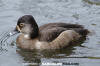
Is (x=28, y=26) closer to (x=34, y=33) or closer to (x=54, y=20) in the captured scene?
(x=34, y=33)

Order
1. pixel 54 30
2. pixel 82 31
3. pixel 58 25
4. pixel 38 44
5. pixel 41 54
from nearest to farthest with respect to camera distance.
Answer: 1. pixel 41 54
2. pixel 38 44
3. pixel 54 30
4. pixel 58 25
5. pixel 82 31

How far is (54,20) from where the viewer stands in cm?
1160

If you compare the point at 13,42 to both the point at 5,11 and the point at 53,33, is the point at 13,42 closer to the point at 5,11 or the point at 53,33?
the point at 53,33

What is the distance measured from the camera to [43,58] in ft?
30.3

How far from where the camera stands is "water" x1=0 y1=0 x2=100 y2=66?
9.14 metres

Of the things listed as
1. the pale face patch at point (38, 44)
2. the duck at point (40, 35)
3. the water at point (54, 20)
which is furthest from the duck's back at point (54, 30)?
the water at point (54, 20)

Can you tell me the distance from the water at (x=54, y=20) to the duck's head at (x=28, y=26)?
1.66 ft

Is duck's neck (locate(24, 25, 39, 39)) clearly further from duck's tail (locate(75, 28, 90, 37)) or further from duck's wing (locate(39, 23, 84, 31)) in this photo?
duck's tail (locate(75, 28, 90, 37))

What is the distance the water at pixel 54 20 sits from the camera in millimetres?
9141

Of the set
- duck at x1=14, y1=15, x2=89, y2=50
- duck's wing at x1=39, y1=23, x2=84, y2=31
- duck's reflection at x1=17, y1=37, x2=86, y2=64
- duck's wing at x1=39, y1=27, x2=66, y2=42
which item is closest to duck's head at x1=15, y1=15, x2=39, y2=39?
duck at x1=14, y1=15, x2=89, y2=50

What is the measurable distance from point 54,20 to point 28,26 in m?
1.99

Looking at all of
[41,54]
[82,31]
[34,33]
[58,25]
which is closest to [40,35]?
[34,33]

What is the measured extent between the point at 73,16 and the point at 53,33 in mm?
2211

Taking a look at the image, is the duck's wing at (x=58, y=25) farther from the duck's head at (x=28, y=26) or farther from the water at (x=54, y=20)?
the water at (x=54, y=20)
